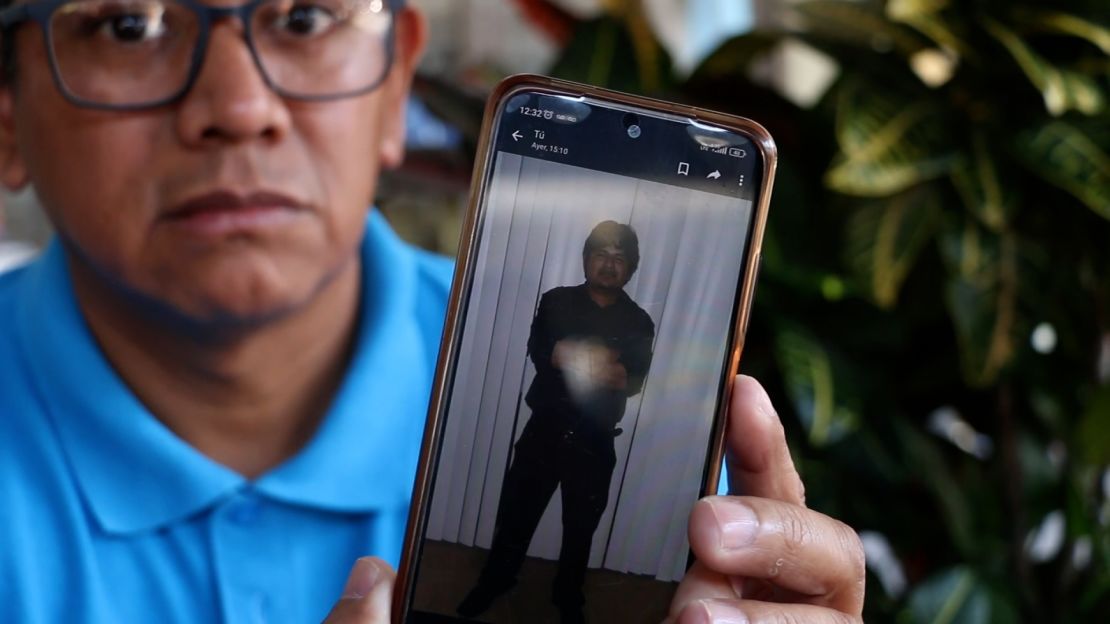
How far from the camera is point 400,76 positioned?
86cm

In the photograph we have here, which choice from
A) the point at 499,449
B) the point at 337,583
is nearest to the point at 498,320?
the point at 499,449

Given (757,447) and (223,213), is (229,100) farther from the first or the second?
(757,447)

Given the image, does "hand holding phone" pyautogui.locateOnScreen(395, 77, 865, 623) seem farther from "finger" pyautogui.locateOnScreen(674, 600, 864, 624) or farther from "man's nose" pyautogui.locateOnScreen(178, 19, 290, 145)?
"man's nose" pyautogui.locateOnScreen(178, 19, 290, 145)

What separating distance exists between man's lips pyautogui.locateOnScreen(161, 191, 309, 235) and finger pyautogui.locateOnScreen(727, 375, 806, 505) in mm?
328

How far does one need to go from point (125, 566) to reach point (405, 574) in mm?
282

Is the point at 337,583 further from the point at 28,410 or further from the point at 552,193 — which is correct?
the point at 552,193

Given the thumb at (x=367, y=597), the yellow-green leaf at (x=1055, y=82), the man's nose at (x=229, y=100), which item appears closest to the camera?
the thumb at (x=367, y=597)

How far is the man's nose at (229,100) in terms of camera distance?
2.08ft

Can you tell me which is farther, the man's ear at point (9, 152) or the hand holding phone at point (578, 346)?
the man's ear at point (9, 152)

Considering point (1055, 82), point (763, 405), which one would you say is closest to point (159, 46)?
point (763, 405)

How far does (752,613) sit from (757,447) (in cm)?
8

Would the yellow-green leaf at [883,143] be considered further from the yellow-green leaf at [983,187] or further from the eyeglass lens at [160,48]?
the eyeglass lens at [160,48]

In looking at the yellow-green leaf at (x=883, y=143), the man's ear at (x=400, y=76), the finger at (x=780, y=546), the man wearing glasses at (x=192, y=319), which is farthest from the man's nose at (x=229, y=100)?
the yellow-green leaf at (x=883, y=143)

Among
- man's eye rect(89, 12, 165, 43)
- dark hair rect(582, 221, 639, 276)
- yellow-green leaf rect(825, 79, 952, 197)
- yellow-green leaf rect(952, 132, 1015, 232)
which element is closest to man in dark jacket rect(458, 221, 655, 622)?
dark hair rect(582, 221, 639, 276)
